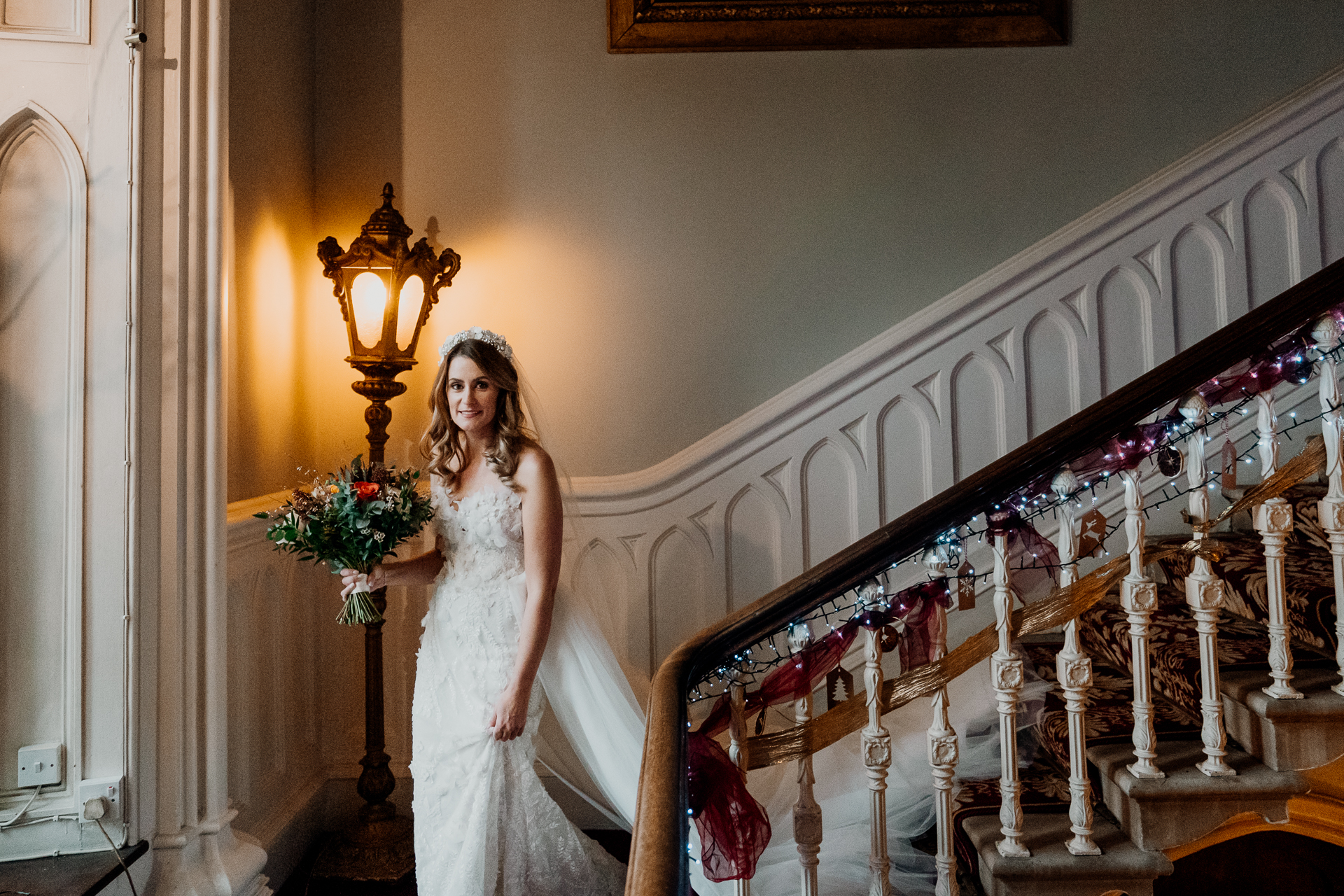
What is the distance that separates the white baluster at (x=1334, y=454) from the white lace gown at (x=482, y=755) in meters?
1.98

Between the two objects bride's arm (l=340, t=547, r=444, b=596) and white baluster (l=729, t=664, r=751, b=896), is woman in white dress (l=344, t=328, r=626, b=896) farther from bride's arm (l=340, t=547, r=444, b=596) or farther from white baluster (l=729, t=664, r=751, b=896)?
white baluster (l=729, t=664, r=751, b=896)

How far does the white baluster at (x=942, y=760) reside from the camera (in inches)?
76.2

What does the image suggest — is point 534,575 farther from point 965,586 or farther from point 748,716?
point 965,586

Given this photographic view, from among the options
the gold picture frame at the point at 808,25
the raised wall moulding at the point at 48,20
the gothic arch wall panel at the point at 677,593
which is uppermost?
the gold picture frame at the point at 808,25

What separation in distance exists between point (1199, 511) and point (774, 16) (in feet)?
8.53

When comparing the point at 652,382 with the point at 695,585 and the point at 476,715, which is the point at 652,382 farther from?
the point at 476,715

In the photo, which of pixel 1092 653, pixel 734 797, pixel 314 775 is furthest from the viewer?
→ pixel 314 775

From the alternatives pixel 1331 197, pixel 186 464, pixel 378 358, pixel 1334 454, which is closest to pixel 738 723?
pixel 1334 454

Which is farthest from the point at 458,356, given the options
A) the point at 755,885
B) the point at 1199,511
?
the point at 1199,511

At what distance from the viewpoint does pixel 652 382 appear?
3600 millimetres

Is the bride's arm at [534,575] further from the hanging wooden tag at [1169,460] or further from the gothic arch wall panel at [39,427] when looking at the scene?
the hanging wooden tag at [1169,460]

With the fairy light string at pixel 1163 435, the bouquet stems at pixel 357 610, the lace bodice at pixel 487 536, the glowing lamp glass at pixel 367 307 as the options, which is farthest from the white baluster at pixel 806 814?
the glowing lamp glass at pixel 367 307

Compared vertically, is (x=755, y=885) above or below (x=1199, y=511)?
below

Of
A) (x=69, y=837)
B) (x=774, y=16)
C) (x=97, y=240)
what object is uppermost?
(x=774, y=16)
